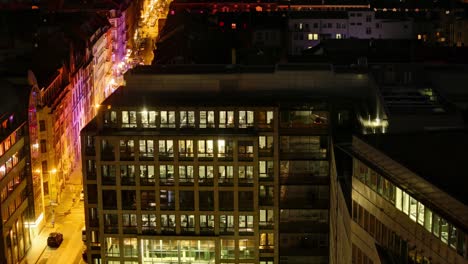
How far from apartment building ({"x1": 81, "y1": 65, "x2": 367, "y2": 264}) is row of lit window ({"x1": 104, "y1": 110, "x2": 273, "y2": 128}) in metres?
0.10

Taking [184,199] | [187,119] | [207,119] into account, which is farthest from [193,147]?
[184,199]

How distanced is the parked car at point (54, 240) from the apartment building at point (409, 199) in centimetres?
5006

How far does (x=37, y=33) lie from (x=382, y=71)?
76047 millimetres

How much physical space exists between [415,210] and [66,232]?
6478 cm

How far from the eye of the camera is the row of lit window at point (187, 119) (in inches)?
3492

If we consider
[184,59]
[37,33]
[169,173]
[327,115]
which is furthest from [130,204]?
[37,33]

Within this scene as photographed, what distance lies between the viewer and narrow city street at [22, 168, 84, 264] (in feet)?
324

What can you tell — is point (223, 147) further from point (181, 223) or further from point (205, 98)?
point (181, 223)

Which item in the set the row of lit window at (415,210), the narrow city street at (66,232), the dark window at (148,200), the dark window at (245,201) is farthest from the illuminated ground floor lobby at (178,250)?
the row of lit window at (415,210)

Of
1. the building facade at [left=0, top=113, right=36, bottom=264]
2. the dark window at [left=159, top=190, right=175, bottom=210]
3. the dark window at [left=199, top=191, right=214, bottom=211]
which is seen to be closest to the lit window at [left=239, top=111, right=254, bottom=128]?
the dark window at [left=199, top=191, right=214, bottom=211]

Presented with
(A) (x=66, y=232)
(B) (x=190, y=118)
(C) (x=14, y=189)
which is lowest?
(A) (x=66, y=232)

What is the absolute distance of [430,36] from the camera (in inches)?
7092

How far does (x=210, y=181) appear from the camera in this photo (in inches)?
3516

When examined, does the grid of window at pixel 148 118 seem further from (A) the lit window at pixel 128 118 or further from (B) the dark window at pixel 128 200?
(B) the dark window at pixel 128 200
